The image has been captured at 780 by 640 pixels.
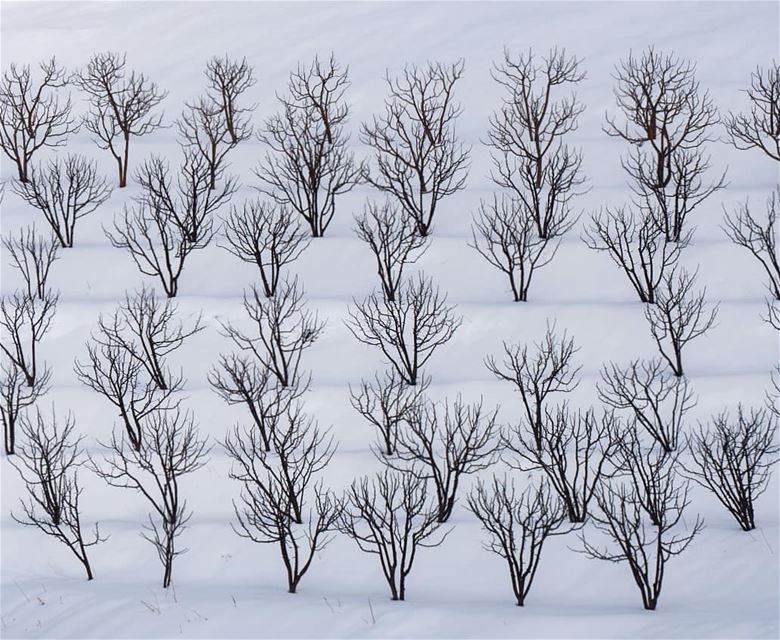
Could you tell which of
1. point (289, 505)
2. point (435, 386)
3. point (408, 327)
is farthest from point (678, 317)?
point (289, 505)

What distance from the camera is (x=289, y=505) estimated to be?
763 inches

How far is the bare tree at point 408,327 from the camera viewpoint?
22859 mm

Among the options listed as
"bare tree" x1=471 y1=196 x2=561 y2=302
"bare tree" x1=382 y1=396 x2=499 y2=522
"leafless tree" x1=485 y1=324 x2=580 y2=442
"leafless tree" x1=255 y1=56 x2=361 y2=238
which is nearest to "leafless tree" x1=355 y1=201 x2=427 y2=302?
"leafless tree" x1=255 y1=56 x2=361 y2=238

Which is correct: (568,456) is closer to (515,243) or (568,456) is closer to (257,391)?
(515,243)

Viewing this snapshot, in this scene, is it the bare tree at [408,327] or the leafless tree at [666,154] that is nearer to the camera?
the bare tree at [408,327]

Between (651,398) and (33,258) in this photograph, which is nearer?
(651,398)

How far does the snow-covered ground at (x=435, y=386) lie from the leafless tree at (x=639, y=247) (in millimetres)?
517

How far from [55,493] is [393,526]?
6679 mm

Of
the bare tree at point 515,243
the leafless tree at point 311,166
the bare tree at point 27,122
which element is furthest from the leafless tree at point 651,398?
the bare tree at point 27,122

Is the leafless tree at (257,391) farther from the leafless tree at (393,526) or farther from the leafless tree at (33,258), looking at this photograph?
the leafless tree at (33,258)

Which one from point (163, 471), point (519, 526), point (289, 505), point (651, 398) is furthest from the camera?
point (651, 398)

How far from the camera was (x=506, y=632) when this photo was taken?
52.6 feet

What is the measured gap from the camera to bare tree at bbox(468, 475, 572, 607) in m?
16.8

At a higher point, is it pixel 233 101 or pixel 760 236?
pixel 233 101
